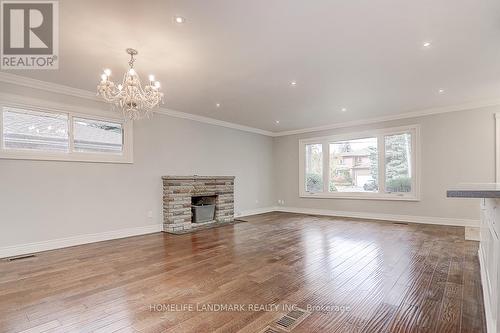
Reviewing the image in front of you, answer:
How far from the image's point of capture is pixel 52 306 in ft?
7.92

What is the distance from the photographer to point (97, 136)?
16.8 feet

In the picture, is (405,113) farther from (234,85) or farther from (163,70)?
(163,70)

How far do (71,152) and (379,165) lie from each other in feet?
23.6

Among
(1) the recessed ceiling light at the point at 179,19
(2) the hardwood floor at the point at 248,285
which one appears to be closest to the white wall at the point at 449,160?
(2) the hardwood floor at the point at 248,285

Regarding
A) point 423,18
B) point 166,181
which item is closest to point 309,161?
point 166,181

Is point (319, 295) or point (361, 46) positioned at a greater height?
point (361, 46)

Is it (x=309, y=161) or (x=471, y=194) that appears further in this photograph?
(x=309, y=161)

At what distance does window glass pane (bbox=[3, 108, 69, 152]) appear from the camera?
13.6 feet

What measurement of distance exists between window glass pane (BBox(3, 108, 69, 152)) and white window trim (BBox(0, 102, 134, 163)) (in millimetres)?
58

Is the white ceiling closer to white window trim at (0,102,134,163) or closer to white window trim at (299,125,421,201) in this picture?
white window trim at (0,102,134,163)

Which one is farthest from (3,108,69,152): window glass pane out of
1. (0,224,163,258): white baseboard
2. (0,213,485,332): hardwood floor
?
(0,213,485,332): hardwood floor

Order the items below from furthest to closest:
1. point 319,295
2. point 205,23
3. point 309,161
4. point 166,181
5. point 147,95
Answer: point 309,161, point 166,181, point 147,95, point 205,23, point 319,295

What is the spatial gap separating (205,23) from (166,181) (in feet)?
12.8

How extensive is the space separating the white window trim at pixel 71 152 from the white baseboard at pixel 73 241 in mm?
1397
